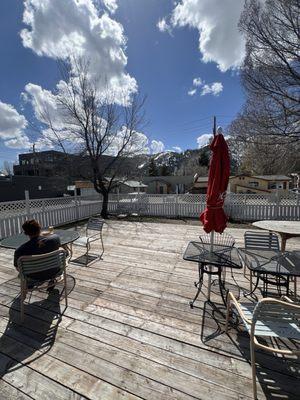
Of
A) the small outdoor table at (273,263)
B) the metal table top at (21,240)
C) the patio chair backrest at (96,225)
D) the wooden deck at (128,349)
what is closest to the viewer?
the wooden deck at (128,349)

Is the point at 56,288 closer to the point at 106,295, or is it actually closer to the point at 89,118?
the point at 106,295

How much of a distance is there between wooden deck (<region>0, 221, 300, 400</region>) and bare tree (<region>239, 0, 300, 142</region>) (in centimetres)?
652

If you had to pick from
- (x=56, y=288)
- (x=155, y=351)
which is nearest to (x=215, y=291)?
(x=155, y=351)

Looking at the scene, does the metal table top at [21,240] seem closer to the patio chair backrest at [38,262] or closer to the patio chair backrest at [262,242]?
the patio chair backrest at [38,262]

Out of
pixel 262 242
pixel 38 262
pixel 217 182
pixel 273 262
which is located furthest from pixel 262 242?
pixel 38 262

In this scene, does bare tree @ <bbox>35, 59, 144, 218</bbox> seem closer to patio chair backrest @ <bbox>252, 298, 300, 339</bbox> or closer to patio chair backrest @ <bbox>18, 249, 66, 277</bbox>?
patio chair backrest @ <bbox>18, 249, 66, 277</bbox>

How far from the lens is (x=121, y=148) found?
32.0ft

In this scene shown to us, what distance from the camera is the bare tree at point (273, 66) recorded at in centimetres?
632

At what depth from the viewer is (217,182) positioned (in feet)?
7.54

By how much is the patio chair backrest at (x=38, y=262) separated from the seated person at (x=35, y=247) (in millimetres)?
122

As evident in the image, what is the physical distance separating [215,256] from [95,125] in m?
8.50

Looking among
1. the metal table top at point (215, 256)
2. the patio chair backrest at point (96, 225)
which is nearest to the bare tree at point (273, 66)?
the metal table top at point (215, 256)

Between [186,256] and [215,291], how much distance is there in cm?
88

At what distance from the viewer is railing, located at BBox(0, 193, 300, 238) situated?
6.21 meters
